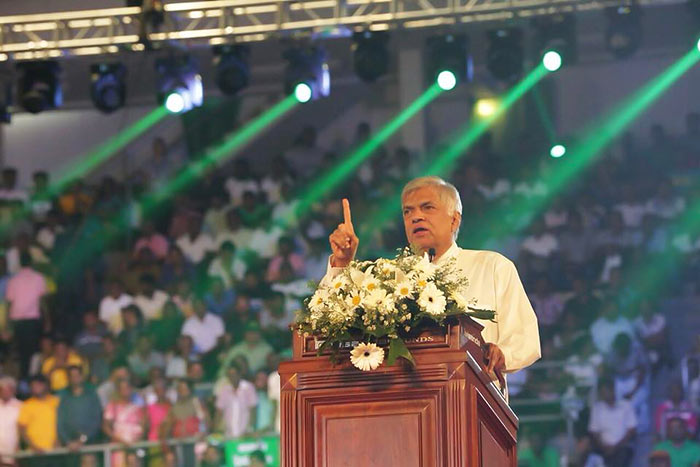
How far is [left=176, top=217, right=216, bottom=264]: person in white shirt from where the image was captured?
1232 centimetres

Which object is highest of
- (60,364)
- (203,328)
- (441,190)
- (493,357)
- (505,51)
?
(505,51)

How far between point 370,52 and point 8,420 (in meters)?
4.40

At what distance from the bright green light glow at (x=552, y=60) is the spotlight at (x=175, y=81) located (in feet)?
9.21

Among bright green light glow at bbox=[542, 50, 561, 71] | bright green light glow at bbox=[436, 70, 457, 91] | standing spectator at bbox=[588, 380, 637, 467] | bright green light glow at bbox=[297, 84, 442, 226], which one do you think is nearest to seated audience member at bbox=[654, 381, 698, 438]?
standing spectator at bbox=[588, 380, 637, 467]

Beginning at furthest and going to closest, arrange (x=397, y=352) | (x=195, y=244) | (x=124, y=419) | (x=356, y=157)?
(x=356, y=157), (x=195, y=244), (x=124, y=419), (x=397, y=352)

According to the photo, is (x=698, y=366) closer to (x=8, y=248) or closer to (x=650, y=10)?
(x=650, y=10)

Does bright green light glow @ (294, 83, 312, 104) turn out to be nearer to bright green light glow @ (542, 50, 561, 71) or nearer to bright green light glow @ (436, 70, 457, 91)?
bright green light glow @ (436, 70, 457, 91)

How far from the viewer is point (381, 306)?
3.98m

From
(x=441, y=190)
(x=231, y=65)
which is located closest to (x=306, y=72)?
(x=231, y=65)

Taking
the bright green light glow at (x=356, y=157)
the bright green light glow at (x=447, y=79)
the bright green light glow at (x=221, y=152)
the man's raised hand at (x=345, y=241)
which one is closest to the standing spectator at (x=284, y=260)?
the bright green light glow at (x=356, y=157)

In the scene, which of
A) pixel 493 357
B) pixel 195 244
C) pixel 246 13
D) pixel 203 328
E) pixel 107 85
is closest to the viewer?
pixel 493 357

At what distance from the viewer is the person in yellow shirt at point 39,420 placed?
10789 millimetres

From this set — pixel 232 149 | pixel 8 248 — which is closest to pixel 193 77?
pixel 8 248

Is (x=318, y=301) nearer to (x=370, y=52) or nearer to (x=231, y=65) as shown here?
(x=370, y=52)
